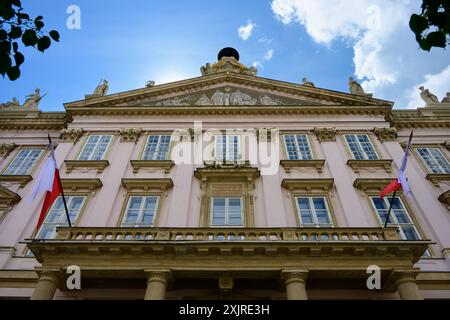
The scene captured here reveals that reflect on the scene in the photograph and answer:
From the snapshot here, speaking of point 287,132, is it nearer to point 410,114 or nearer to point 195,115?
point 195,115

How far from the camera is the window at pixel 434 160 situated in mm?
17894

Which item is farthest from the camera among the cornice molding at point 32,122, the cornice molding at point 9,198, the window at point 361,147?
the cornice molding at point 32,122

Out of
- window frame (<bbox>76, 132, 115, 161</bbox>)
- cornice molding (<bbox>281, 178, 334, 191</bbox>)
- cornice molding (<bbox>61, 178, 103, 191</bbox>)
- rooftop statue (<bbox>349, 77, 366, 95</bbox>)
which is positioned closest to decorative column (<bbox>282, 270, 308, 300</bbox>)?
cornice molding (<bbox>281, 178, 334, 191</bbox>)

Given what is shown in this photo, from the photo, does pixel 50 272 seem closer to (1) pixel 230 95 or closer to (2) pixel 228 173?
(2) pixel 228 173

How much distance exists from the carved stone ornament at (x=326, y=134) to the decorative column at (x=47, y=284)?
14.6 m

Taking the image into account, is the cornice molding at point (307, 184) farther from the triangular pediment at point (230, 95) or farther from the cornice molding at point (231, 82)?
the cornice molding at point (231, 82)

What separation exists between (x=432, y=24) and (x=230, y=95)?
17.2 metres

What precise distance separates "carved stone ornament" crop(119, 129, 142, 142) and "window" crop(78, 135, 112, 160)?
754mm

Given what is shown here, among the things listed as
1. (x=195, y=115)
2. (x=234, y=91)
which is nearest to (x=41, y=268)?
(x=195, y=115)

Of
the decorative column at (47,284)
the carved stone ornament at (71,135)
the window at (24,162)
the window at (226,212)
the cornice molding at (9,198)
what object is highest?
the carved stone ornament at (71,135)

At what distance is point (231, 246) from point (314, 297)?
3653mm

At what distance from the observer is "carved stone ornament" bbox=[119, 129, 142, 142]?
19406 mm

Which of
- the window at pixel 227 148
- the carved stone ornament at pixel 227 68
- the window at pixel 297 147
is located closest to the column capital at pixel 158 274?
the window at pixel 227 148

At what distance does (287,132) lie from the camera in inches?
782
